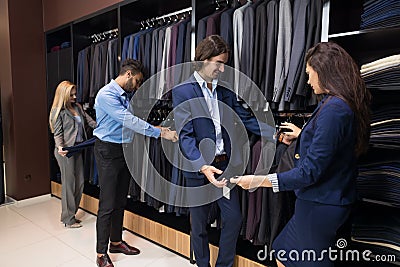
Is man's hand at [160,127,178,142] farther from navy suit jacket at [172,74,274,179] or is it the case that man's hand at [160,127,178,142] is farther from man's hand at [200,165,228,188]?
man's hand at [200,165,228,188]

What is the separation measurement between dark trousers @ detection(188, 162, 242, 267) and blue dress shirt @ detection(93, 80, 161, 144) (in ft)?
2.21

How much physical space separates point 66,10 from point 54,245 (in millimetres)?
2477

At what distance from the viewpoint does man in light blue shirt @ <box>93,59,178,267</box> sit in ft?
7.14

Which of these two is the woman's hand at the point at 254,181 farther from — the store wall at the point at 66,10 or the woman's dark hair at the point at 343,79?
the store wall at the point at 66,10

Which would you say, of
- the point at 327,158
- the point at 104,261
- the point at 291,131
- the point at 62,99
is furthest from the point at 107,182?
the point at 327,158

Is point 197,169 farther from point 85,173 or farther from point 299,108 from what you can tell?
point 85,173

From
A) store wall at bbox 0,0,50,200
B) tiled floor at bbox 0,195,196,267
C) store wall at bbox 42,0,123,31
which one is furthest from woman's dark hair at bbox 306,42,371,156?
store wall at bbox 0,0,50,200

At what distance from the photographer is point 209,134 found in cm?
181

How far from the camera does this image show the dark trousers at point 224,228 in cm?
189

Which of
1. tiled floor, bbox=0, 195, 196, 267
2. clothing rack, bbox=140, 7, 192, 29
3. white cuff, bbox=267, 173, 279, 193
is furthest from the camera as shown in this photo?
clothing rack, bbox=140, 7, 192, 29

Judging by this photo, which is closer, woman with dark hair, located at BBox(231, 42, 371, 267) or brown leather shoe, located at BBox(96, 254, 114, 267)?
woman with dark hair, located at BBox(231, 42, 371, 267)

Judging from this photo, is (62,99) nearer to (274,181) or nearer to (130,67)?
(130,67)

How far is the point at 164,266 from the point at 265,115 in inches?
53.3

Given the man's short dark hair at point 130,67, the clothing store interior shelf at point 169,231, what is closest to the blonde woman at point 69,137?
the clothing store interior shelf at point 169,231
